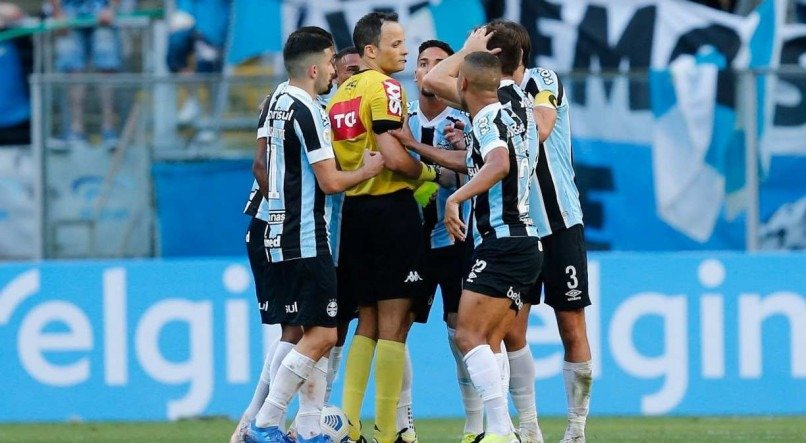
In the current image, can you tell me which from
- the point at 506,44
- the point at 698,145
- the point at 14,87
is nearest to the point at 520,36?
the point at 506,44

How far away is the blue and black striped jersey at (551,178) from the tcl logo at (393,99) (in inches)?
26.4

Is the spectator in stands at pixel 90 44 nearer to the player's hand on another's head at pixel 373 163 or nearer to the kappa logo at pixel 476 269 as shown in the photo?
the player's hand on another's head at pixel 373 163

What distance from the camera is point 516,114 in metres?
8.06

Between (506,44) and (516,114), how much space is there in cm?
43

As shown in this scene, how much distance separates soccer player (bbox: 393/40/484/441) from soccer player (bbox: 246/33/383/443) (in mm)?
731

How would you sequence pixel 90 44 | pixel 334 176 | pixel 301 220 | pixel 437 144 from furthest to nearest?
1. pixel 90 44
2. pixel 437 144
3. pixel 301 220
4. pixel 334 176

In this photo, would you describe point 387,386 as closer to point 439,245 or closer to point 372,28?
point 439,245

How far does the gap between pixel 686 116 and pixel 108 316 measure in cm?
506

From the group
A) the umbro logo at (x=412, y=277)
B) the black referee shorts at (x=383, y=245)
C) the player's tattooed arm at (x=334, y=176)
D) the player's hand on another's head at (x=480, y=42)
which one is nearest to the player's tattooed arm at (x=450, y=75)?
the player's hand on another's head at (x=480, y=42)

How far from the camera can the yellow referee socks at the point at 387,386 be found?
28.5ft

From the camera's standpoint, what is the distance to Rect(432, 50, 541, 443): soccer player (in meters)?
7.94

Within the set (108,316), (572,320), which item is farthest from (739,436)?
(108,316)

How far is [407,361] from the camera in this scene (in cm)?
913

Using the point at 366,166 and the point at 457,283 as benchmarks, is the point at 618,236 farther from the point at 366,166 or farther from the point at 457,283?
the point at 366,166
